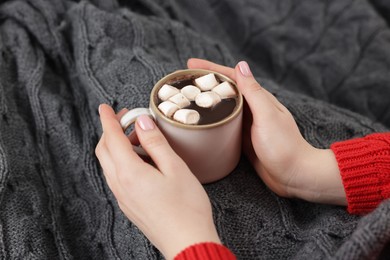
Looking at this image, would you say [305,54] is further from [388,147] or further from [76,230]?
[76,230]

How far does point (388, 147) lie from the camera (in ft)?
2.55

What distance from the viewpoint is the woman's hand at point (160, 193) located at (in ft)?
2.10

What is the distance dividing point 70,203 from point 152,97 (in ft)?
1.11

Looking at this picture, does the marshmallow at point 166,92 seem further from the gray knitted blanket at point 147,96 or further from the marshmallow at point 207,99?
the gray knitted blanket at point 147,96

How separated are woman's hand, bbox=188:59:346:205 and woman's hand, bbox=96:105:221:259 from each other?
0.15m

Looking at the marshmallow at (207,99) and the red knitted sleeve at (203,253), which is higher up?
the marshmallow at (207,99)

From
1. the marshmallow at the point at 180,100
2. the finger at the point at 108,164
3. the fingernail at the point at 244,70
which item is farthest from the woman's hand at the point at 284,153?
the finger at the point at 108,164

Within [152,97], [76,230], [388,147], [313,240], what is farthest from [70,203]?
[388,147]

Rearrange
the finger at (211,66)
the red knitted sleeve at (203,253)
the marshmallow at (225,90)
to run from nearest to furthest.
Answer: the red knitted sleeve at (203,253), the marshmallow at (225,90), the finger at (211,66)

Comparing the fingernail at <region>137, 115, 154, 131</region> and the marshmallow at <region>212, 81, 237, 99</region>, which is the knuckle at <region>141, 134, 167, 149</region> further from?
the marshmallow at <region>212, 81, 237, 99</region>

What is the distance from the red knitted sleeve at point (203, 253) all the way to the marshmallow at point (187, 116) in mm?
176

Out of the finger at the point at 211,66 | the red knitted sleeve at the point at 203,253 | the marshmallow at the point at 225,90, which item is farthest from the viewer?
the finger at the point at 211,66

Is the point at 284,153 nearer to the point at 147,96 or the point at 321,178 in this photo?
the point at 321,178

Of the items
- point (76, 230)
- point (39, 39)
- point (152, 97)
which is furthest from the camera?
point (39, 39)
